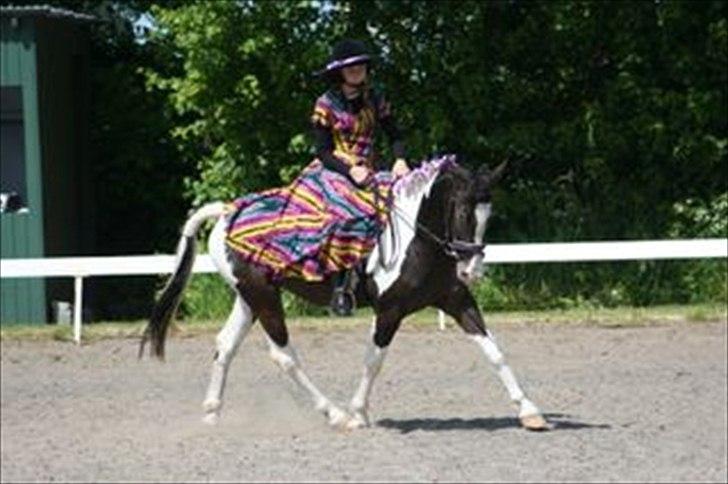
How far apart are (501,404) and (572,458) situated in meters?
2.43

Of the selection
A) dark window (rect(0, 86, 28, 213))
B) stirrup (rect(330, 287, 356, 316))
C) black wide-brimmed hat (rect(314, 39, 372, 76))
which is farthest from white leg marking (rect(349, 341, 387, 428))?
dark window (rect(0, 86, 28, 213))

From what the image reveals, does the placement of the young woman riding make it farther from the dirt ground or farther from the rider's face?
the dirt ground

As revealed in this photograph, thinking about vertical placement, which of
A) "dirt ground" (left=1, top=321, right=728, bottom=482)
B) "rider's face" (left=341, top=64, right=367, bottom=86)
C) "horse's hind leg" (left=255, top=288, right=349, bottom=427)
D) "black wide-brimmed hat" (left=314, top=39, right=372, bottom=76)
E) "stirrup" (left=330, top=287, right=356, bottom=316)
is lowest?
"dirt ground" (left=1, top=321, right=728, bottom=482)

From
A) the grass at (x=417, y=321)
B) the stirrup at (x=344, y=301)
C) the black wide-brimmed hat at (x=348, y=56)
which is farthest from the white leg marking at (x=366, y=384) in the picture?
the grass at (x=417, y=321)

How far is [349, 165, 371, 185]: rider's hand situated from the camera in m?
8.96

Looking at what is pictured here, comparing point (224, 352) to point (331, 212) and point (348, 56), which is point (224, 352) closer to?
point (331, 212)

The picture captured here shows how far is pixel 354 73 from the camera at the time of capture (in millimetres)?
8977

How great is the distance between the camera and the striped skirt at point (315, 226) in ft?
29.7

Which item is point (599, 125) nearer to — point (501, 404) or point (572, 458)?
point (501, 404)

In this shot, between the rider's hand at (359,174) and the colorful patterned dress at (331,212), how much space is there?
0.18ft

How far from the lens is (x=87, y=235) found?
2062 cm

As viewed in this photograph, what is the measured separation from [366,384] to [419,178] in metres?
1.31

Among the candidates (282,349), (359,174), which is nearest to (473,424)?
(282,349)

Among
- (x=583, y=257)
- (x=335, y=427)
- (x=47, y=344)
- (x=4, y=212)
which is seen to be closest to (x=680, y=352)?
(x=583, y=257)
